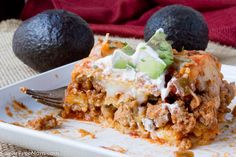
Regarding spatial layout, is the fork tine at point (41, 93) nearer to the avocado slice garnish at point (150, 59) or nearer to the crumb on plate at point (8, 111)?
the crumb on plate at point (8, 111)

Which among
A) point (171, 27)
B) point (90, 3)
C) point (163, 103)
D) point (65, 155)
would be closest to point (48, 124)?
point (65, 155)

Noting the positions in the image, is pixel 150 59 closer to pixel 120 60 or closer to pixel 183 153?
pixel 120 60

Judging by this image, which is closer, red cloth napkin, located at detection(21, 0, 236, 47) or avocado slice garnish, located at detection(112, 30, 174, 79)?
avocado slice garnish, located at detection(112, 30, 174, 79)

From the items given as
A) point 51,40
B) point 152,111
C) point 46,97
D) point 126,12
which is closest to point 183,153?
point 152,111

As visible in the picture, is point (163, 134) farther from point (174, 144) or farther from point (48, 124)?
point (48, 124)

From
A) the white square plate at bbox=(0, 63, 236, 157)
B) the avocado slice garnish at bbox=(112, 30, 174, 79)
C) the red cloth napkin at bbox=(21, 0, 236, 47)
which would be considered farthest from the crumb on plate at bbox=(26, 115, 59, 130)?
the red cloth napkin at bbox=(21, 0, 236, 47)

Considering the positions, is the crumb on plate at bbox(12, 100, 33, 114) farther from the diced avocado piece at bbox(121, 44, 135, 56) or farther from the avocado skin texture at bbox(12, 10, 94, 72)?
the avocado skin texture at bbox(12, 10, 94, 72)
